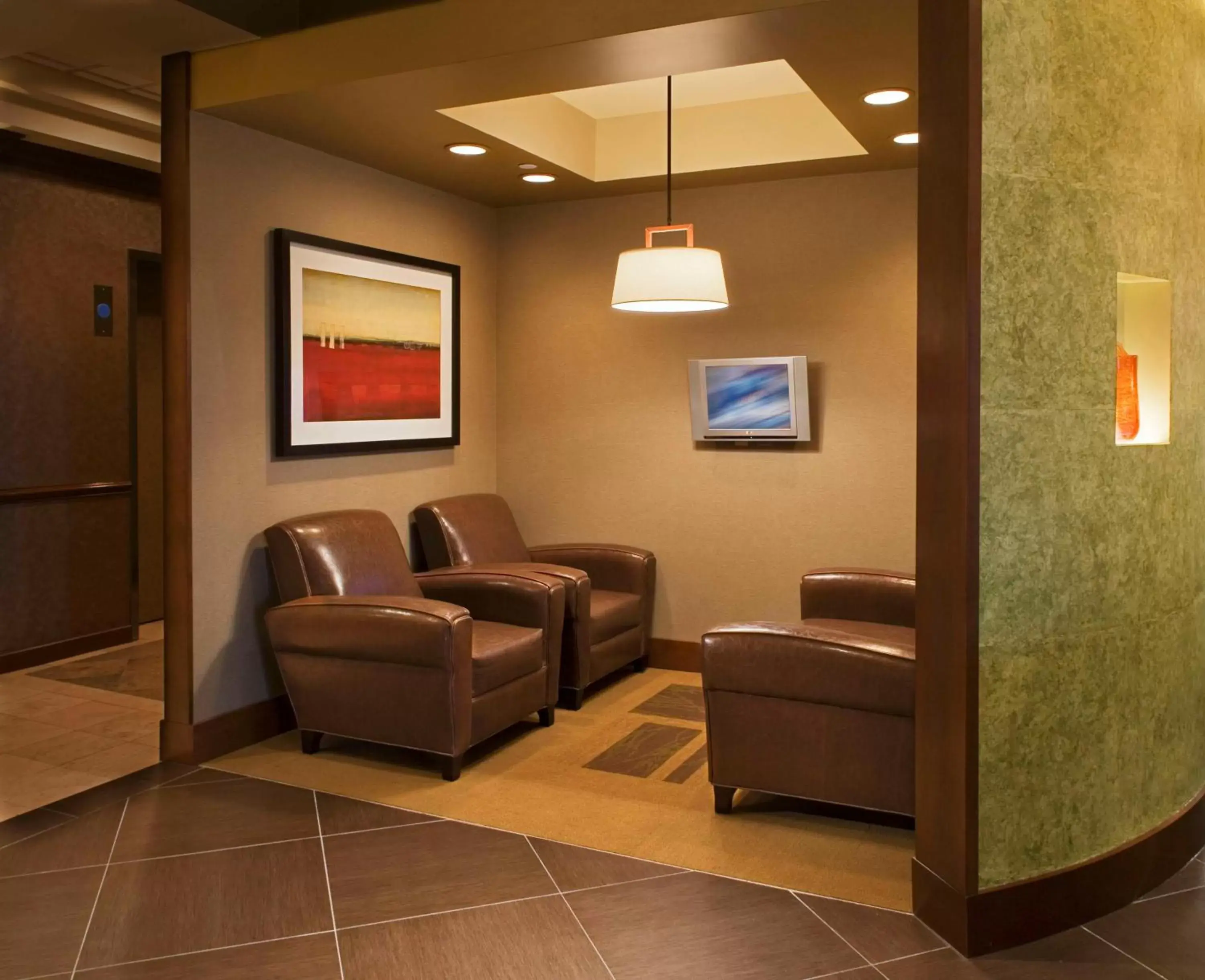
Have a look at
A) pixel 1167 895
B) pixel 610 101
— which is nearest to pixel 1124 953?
pixel 1167 895

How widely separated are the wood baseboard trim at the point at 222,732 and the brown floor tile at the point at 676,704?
166 centimetres

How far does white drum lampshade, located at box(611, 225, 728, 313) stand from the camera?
4.37 meters

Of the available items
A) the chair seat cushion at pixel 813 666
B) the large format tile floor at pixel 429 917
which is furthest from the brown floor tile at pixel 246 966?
the chair seat cushion at pixel 813 666

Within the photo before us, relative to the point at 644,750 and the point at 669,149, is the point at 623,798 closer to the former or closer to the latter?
the point at 644,750

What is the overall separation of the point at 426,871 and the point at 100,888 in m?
0.97

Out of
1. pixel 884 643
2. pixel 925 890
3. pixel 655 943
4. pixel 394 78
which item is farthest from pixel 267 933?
pixel 394 78

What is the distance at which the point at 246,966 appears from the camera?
2.81 m

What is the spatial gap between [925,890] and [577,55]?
2.85m

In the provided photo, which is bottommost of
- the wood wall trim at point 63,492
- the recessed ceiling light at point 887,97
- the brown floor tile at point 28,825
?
the brown floor tile at point 28,825

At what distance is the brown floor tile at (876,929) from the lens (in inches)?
114

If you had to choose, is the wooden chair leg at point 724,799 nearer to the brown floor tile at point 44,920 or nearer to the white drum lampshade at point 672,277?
the white drum lampshade at point 672,277

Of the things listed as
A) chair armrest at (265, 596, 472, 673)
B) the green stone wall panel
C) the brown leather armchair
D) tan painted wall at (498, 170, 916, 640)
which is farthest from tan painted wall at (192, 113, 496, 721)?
the green stone wall panel

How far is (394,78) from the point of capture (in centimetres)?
386

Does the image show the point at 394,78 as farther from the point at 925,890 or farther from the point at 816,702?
the point at 925,890
